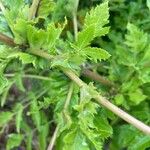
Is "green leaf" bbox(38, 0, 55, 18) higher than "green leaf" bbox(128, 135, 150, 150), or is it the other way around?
"green leaf" bbox(38, 0, 55, 18)

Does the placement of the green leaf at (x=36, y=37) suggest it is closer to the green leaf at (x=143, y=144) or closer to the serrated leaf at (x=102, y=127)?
the serrated leaf at (x=102, y=127)

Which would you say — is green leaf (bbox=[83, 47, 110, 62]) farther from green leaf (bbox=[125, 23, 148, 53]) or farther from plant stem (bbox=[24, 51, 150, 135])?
green leaf (bbox=[125, 23, 148, 53])

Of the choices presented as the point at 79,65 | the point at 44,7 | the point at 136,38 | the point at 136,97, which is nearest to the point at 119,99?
the point at 136,97

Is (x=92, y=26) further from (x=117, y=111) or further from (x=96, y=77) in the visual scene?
(x=96, y=77)

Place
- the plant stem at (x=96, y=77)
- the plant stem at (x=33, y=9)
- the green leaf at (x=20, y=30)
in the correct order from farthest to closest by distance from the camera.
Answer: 1. the plant stem at (x=96, y=77)
2. the plant stem at (x=33, y=9)
3. the green leaf at (x=20, y=30)

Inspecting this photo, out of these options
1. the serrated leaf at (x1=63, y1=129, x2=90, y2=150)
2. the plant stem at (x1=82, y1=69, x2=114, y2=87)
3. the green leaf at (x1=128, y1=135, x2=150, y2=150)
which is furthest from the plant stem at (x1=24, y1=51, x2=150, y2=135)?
the plant stem at (x1=82, y1=69, x2=114, y2=87)

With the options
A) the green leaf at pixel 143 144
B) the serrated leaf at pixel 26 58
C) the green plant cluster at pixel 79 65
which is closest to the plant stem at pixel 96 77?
the green plant cluster at pixel 79 65

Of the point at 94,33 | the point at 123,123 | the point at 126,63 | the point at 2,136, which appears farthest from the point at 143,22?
the point at 2,136

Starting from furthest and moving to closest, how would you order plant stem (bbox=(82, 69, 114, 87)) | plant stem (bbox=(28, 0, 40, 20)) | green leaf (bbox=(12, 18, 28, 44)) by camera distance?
plant stem (bbox=(82, 69, 114, 87))
plant stem (bbox=(28, 0, 40, 20))
green leaf (bbox=(12, 18, 28, 44))

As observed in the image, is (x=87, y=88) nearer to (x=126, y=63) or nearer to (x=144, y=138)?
(x=144, y=138)
